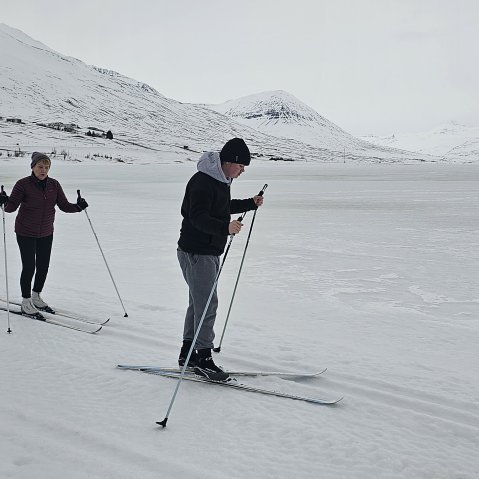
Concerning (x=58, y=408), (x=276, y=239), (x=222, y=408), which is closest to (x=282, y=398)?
(x=222, y=408)

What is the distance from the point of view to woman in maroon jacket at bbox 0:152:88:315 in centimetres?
597

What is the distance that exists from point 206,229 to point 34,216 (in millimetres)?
2806

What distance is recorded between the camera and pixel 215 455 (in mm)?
3365

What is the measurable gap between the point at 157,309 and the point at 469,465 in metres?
4.20

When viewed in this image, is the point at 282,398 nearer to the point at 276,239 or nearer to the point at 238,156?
the point at 238,156

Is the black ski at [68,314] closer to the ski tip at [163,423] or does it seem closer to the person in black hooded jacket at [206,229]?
the person in black hooded jacket at [206,229]

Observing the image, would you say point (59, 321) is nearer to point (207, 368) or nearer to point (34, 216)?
point (34, 216)

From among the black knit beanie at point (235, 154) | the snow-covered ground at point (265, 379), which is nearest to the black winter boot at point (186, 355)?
the snow-covered ground at point (265, 379)

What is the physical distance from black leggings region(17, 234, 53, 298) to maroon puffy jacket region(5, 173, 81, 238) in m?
0.08

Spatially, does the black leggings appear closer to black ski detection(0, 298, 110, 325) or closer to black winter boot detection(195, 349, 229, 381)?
black ski detection(0, 298, 110, 325)

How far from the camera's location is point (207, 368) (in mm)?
4523

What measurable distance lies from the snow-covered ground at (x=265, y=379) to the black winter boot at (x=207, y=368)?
12 cm

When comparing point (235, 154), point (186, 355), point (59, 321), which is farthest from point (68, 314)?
point (235, 154)

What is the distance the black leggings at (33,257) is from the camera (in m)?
6.09
